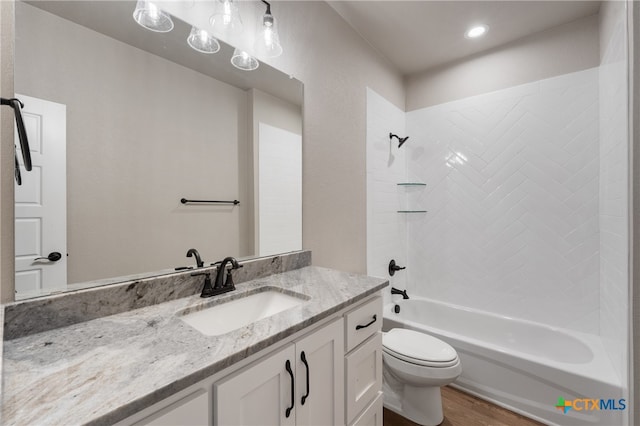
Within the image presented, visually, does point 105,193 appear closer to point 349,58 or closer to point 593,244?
point 349,58

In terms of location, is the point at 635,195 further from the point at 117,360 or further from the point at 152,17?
the point at 152,17

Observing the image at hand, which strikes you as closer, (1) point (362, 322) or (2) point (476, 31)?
(1) point (362, 322)

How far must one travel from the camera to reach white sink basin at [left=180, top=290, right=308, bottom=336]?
0.99 m

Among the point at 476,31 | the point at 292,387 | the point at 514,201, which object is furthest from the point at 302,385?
the point at 476,31

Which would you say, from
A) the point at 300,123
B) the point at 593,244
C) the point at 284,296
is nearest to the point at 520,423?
the point at 593,244

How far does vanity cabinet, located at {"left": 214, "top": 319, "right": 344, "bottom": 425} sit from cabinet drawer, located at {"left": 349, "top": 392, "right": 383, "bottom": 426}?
17 centimetres

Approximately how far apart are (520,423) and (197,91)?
8.50 ft

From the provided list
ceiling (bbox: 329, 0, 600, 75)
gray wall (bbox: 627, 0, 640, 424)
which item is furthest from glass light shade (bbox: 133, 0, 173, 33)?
gray wall (bbox: 627, 0, 640, 424)

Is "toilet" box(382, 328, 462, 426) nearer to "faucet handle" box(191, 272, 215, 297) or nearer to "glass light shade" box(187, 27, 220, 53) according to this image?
"faucet handle" box(191, 272, 215, 297)

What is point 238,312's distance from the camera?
1120 millimetres

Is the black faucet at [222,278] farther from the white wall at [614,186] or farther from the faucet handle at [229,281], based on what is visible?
the white wall at [614,186]

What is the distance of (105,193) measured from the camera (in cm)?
94

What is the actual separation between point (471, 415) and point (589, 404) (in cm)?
62

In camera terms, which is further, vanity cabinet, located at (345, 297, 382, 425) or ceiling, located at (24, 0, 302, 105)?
vanity cabinet, located at (345, 297, 382, 425)
